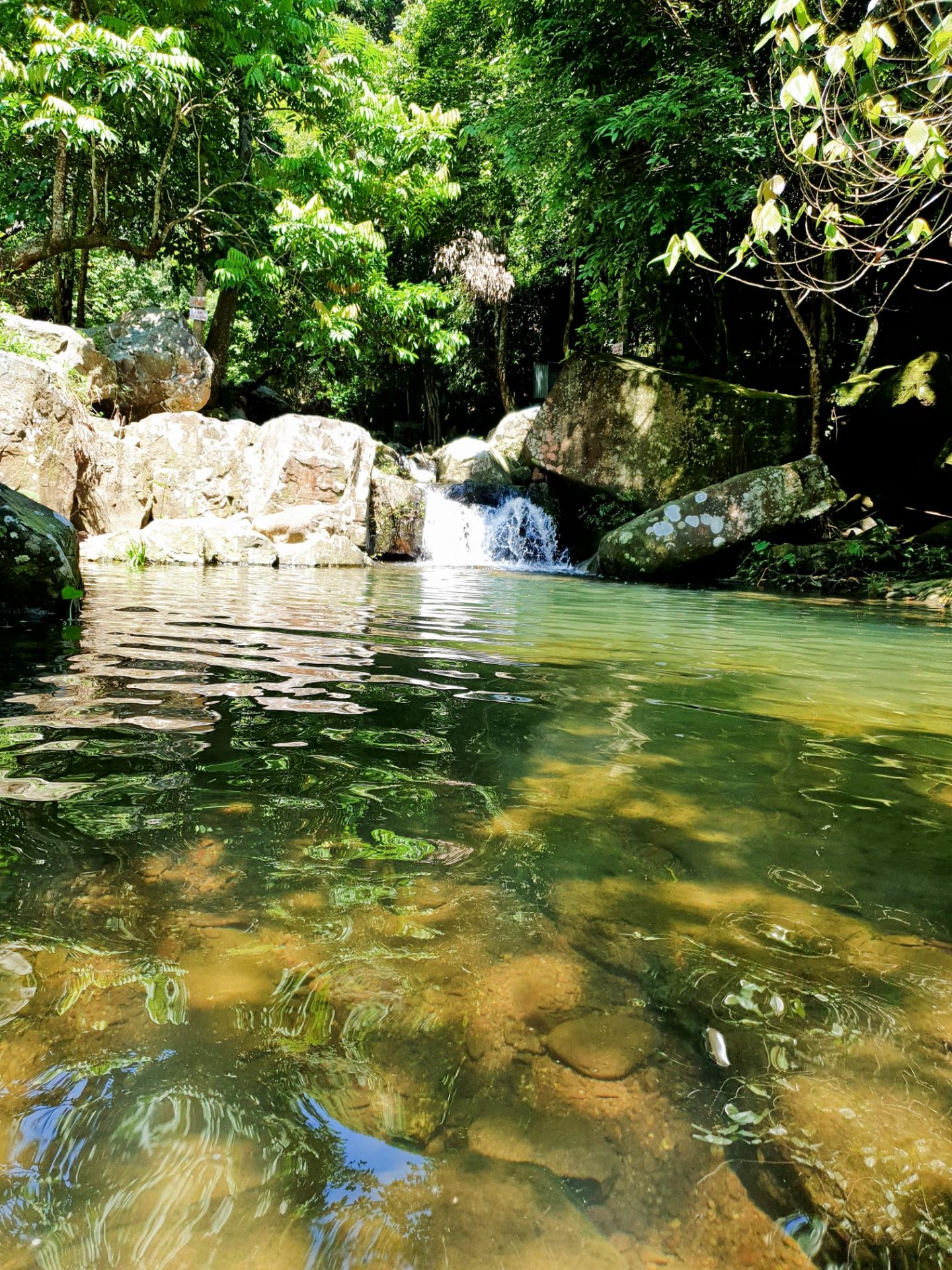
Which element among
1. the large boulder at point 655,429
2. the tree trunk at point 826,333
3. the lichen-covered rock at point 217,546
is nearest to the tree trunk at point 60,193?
the lichen-covered rock at point 217,546

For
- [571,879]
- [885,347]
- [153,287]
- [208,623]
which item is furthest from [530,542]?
[153,287]

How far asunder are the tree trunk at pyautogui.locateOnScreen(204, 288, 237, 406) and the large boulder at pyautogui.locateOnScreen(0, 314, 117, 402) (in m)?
2.73

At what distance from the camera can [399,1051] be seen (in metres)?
0.92

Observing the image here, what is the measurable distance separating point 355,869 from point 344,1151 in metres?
0.60

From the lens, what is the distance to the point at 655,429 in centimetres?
1091

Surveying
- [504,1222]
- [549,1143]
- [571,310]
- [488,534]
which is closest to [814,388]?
[488,534]

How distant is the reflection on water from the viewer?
28.3 inches

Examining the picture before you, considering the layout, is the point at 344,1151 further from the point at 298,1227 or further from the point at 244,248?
the point at 244,248

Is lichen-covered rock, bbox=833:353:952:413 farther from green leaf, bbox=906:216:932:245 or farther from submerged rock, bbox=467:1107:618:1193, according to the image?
submerged rock, bbox=467:1107:618:1193

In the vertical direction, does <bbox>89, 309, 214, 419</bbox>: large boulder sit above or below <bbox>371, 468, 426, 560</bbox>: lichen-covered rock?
above

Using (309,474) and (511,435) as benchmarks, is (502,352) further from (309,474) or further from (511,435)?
(309,474)

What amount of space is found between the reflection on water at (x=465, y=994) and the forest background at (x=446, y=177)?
7.07m

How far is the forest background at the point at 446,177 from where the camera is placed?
955cm

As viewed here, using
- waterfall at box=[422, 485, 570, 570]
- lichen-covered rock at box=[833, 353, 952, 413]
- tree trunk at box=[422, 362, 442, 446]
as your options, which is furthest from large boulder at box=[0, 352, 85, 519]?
tree trunk at box=[422, 362, 442, 446]
